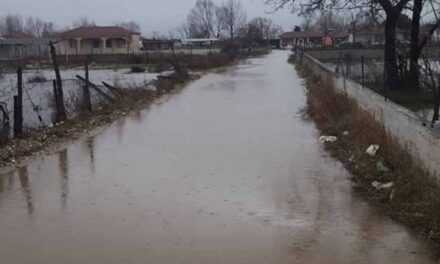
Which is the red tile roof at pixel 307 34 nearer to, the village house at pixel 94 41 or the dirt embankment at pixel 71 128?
the village house at pixel 94 41

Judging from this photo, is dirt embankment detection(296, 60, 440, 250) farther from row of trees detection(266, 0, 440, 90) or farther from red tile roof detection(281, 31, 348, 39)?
red tile roof detection(281, 31, 348, 39)

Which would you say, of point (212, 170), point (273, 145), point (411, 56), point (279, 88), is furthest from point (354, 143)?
point (279, 88)

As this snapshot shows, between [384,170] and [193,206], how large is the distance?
3007 mm

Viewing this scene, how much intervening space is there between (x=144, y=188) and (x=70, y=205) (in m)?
1.34

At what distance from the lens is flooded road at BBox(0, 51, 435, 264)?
7.12 metres

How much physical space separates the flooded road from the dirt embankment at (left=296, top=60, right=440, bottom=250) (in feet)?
0.87

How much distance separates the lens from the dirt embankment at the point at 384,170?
26.1 feet

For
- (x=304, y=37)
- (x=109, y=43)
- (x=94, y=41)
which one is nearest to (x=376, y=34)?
(x=109, y=43)

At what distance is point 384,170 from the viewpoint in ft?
33.5

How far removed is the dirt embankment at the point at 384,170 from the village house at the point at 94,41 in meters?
95.2

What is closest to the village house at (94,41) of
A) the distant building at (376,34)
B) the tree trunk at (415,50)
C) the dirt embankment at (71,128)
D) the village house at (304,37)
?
Answer: the distant building at (376,34)

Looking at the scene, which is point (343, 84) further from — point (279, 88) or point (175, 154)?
point (279, 88)

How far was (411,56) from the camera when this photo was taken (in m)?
25.0

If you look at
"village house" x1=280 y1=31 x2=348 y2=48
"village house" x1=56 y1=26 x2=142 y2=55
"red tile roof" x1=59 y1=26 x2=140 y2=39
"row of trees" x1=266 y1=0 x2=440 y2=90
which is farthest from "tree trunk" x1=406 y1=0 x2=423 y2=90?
"village house" x1=280 y1=31 x2=348 y2=48
